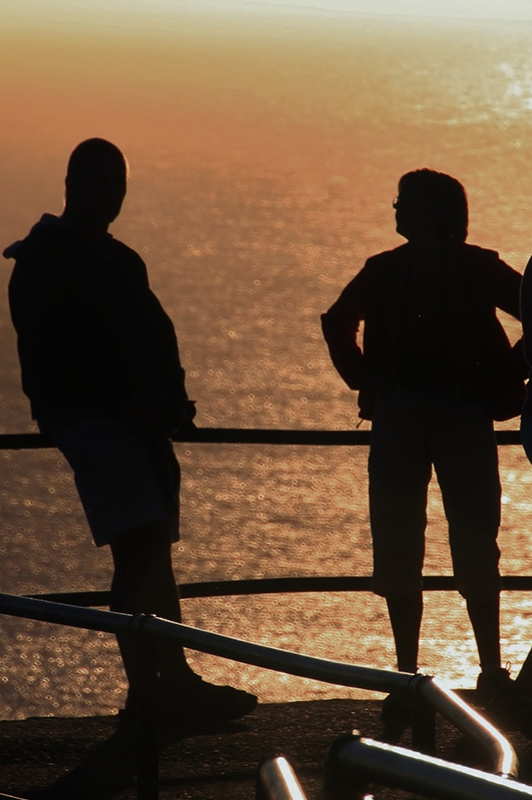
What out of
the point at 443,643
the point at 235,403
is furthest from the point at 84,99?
the point at 443,643

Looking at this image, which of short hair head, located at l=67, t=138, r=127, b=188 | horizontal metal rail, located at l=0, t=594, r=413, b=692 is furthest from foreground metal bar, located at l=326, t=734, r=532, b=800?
short hair head, located at l=67, t=138, r=127, b=188

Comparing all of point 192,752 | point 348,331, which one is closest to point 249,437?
point 348,331

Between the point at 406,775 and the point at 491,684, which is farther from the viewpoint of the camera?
the point at 491,684

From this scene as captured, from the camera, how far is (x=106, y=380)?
3791mm

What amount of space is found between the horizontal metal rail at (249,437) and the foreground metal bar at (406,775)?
98.5 inches

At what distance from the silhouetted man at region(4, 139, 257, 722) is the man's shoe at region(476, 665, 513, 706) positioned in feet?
1.86

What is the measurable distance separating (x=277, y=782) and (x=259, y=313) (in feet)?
353

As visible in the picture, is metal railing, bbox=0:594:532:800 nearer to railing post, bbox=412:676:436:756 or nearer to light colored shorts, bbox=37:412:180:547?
railing post, bbox=412:676:436:756

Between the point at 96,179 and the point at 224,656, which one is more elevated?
the point at 96,179

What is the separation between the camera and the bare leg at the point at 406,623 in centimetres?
409

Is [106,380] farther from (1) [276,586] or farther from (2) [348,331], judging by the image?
(1) [276,586]

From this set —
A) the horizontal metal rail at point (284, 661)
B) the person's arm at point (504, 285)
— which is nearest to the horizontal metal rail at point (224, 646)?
the horizontal metal rail at point (284, 661)

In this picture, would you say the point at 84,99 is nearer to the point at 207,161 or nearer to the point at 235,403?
the point at 207,161

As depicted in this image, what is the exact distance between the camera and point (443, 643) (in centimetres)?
5006
